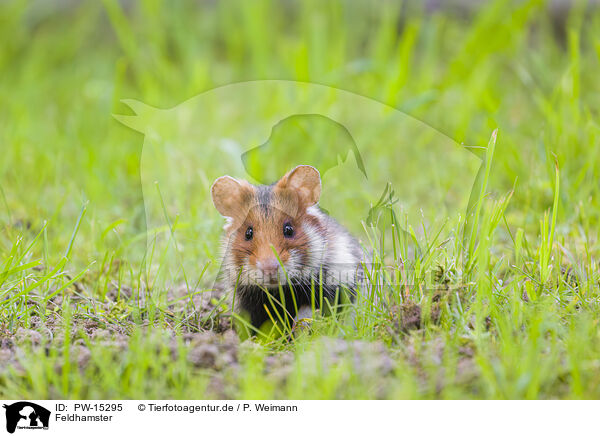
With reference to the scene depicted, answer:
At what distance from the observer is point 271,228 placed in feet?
11.6

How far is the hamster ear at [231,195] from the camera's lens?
370 centimetres

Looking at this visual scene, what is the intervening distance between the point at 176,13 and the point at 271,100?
6.22 feet

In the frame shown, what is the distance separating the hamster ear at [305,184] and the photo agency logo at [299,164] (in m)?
0.03

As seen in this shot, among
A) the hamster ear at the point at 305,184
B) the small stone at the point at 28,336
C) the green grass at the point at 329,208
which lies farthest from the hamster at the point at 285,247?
the small stone at the point at 28,336

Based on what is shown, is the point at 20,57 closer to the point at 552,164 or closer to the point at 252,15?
the point at 252,15

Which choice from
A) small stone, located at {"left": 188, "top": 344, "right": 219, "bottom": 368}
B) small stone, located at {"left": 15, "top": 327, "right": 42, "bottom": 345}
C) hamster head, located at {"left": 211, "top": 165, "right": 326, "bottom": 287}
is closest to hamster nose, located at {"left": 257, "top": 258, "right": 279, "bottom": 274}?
hamster head, located at {"left": 211, "top": 165, "right": 326, "bottom": 287}

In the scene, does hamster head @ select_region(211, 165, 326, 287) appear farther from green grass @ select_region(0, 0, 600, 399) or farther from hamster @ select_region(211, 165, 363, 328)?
green grass @ select_region(0, 0, 600, 399)

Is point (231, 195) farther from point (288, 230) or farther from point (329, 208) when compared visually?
point (329, 208)

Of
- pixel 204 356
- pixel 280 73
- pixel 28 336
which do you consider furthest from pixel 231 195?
pixel 280 73

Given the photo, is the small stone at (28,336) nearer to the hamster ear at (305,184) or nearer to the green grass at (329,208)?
the green grass at (329,208)
